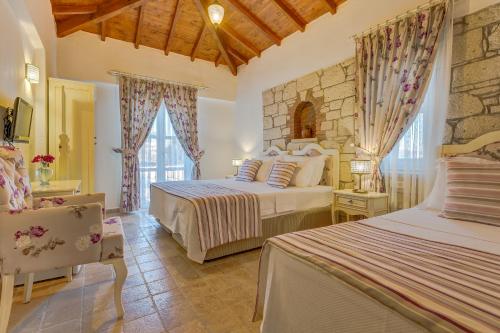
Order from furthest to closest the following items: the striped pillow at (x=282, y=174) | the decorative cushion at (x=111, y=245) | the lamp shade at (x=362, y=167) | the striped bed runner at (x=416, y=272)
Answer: the striped pillow at (x=282, y=174), the lamp shade at (x=362, y=167), the decorative cushion at (x=111, y=245), the striped bed runner at (x=416, y=272)

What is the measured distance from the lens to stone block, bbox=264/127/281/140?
453 centimetres

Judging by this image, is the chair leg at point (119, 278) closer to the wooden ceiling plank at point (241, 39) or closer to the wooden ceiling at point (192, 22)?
the wooden ceiling at point (192, 22)

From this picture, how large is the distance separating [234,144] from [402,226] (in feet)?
15.6

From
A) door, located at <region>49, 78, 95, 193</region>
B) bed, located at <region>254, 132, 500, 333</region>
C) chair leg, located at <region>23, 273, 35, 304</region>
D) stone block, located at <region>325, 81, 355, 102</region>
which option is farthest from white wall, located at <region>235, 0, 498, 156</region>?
chair leg, located at <region>23, 273, 35, 304</region>

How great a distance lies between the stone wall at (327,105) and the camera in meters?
3.31

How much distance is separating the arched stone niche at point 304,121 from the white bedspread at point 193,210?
1169 mm

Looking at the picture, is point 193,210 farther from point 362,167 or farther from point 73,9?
point 73,9

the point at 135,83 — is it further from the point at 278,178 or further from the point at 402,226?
the point at 402,226

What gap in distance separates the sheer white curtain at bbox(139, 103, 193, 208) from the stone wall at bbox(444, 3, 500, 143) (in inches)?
177

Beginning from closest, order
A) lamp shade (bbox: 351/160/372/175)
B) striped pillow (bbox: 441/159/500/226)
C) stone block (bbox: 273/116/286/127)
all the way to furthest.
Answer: striped pillow (bbox: 441/159/500/226), lamp shade (bbox: 351/160/372/175), stone block (bbox: 273/116/286/127)

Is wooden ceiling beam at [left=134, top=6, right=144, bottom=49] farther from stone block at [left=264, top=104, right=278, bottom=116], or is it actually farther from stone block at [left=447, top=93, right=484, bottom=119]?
stone block at [left=447, top=93, right=484, bottom=119]

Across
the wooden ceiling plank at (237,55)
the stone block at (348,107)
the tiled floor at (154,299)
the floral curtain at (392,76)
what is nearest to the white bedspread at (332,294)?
the tiled floor at (154,299)

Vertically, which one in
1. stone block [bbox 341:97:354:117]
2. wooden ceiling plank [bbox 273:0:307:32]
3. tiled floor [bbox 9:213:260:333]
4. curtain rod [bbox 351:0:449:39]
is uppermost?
wooden ceiling plank [bbox 273:0:307:32]

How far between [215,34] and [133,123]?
2.25 metres
